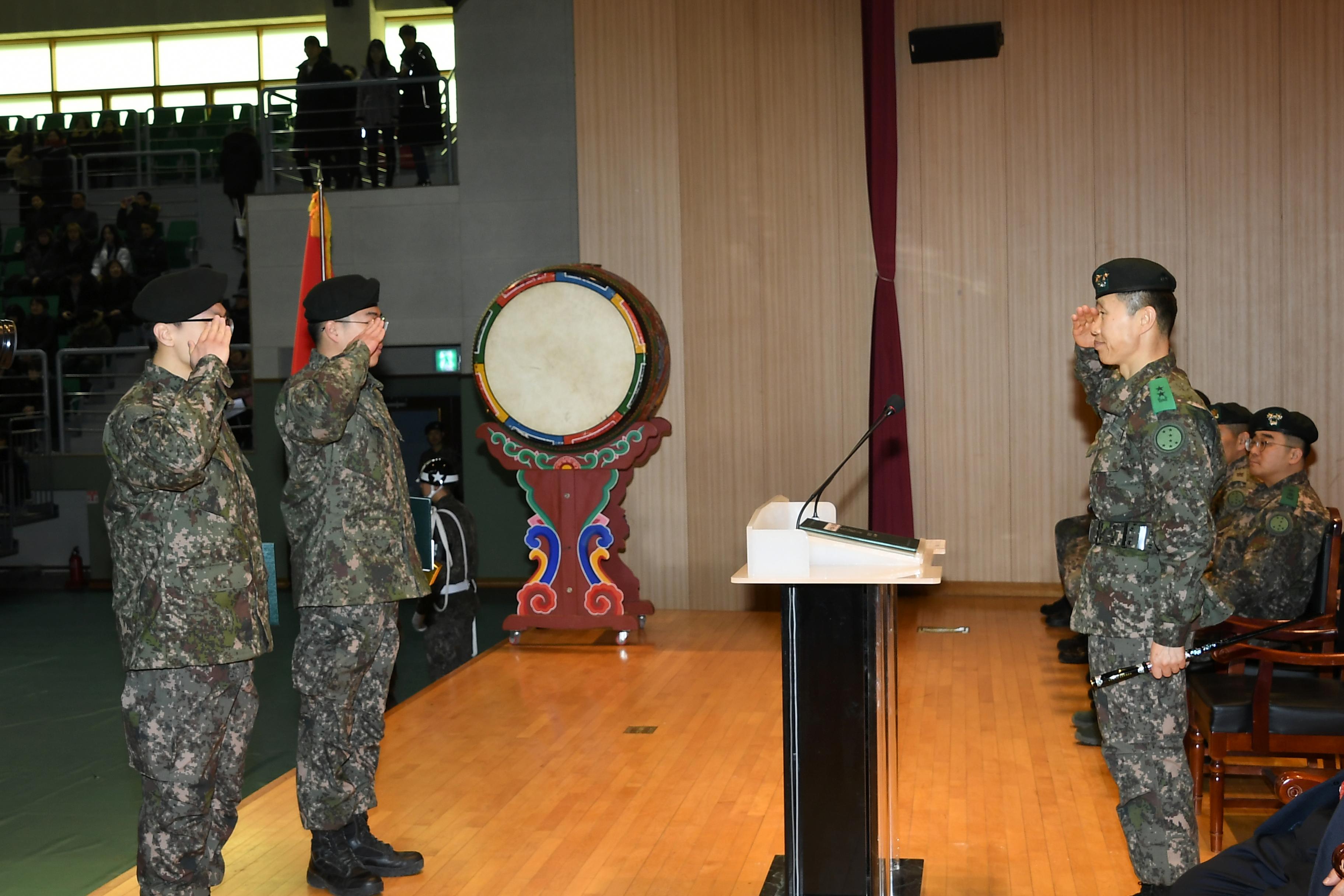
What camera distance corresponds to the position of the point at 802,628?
9.14 feet

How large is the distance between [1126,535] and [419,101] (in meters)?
7.38

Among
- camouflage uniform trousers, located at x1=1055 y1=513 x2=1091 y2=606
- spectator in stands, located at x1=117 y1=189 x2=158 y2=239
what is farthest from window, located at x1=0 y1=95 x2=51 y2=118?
camouflage uniform trousers, located at x1=1055 y1=513 x2=1091 y2=606

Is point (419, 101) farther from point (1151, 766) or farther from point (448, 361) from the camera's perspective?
point (1151, 766)

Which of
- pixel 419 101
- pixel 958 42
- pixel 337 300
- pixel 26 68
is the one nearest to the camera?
pixel 337 300

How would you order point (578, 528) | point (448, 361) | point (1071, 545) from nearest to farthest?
point (1071, 545)
point (578, 528)
point (448, 361)

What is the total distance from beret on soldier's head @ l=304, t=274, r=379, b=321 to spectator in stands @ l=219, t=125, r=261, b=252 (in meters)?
6.59

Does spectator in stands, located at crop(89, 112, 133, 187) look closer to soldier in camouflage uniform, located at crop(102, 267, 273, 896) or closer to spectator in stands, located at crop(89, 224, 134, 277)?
spectator in stands, located at crop(89, 224, 134, 277)

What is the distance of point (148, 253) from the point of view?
403 inches

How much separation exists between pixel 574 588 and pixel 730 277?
2152 millimetres

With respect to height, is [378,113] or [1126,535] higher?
[378,113]

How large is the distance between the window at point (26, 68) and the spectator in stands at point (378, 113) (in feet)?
15.8

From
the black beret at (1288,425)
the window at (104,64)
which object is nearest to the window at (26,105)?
the window at (104,64)

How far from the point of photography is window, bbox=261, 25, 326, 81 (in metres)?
11.2

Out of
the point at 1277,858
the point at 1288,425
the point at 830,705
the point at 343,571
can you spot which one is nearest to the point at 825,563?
the point at 830,705
